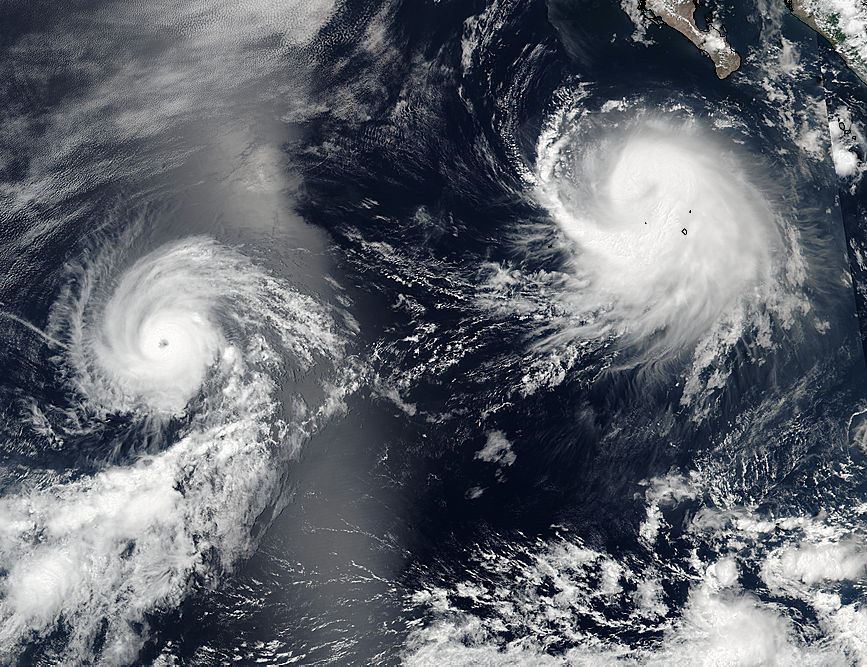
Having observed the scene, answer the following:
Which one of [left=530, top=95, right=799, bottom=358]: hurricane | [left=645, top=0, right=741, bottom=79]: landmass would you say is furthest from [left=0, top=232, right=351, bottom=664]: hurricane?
[left=645, top=0, right=741, bottom=79]: landmass

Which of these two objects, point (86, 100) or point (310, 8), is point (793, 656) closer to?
point (310, 8)

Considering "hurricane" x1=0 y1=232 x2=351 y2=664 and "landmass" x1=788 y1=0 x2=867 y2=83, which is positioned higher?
"landmass" x1=788 y1=0 x2=867 y2=83

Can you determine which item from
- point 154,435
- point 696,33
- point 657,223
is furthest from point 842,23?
point 154,435

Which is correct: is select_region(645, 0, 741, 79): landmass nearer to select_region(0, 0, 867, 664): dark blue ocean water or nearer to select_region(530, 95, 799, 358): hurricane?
select_region(0, 0, 867, 664): dark blue ocean water

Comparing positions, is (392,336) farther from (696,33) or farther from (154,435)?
(696,33)

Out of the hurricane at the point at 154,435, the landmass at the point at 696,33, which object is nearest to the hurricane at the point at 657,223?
the landmass at the point at 696,33

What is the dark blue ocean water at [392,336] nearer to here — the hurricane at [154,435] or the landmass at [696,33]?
the hurricane at [154,435]

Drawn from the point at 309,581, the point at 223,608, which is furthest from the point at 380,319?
the point at 223,608
